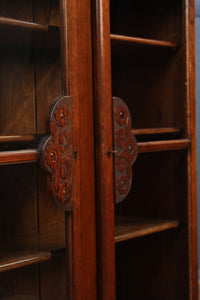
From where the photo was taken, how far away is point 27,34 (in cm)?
103

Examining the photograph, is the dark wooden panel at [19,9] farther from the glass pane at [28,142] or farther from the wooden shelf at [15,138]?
the wooden shelf at [15,138]

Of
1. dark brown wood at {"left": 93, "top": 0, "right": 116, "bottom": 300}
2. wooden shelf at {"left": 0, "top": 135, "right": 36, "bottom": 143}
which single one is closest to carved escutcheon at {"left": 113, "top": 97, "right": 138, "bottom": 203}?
dark brown wood at {"left": 93, "top": 0, "right": 116, "bottom": 300}

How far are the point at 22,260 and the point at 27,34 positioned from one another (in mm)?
514

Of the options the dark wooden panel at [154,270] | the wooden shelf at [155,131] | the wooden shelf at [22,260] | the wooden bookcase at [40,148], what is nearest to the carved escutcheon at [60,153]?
the wooden bookcase at [40,148]

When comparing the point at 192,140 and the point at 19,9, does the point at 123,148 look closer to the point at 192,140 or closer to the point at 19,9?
the point at 192,140

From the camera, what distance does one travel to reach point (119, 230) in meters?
1.23

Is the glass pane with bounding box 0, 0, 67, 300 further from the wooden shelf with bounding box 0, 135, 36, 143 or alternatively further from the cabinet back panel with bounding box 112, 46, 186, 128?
the cabinet back panel with bounding box 112, 46, 186, 128

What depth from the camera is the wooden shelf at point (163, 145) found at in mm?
1248

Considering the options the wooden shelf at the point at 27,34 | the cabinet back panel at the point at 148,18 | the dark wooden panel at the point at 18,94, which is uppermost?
the cabinet back panel at the point at 148,18

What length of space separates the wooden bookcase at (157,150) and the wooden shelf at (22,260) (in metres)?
0.22

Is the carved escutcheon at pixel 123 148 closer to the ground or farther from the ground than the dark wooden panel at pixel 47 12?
closer to the ground

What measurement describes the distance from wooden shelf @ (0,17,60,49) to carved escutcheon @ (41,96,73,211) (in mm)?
138

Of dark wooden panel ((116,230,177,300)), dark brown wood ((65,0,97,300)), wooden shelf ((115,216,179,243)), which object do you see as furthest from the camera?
dark wooden panel ((116,230,177,300))

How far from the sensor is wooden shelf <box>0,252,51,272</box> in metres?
1.00
